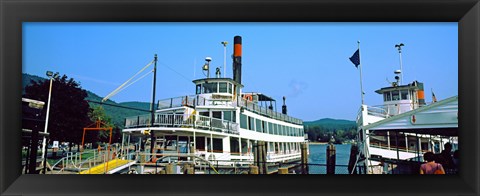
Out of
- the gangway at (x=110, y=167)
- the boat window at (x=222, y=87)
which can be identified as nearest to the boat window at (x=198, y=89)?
the boat window at (x=222, y=87)

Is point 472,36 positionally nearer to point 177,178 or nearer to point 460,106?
point 460,106

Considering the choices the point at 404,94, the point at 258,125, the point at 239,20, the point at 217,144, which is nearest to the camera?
the point at 239,20

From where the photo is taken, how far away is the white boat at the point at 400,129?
6973 mm

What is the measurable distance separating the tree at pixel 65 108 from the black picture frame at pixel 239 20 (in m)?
10.7

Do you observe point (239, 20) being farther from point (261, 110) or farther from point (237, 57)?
point (237, 57)

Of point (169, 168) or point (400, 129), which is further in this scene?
point (169, 168)

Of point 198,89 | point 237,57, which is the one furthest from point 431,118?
point 237,57

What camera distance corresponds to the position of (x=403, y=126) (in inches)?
317

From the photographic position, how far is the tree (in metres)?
15.0

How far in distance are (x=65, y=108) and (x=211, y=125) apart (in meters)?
8.94

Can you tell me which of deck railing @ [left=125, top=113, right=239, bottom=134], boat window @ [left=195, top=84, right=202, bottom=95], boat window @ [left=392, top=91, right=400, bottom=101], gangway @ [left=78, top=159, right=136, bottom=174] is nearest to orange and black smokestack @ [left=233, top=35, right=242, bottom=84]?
boat window @ [left=195, top=84, right=202, bottom=95]

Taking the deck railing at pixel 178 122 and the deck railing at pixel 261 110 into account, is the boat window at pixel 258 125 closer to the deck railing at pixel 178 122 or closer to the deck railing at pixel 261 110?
the deck railing at pixel 261 110

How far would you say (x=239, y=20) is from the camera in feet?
14.3

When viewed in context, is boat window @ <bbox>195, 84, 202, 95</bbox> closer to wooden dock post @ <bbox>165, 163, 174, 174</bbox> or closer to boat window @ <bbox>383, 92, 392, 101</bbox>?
wooden dock post @ <bbox>165, 163, 174, 174</bbox>
